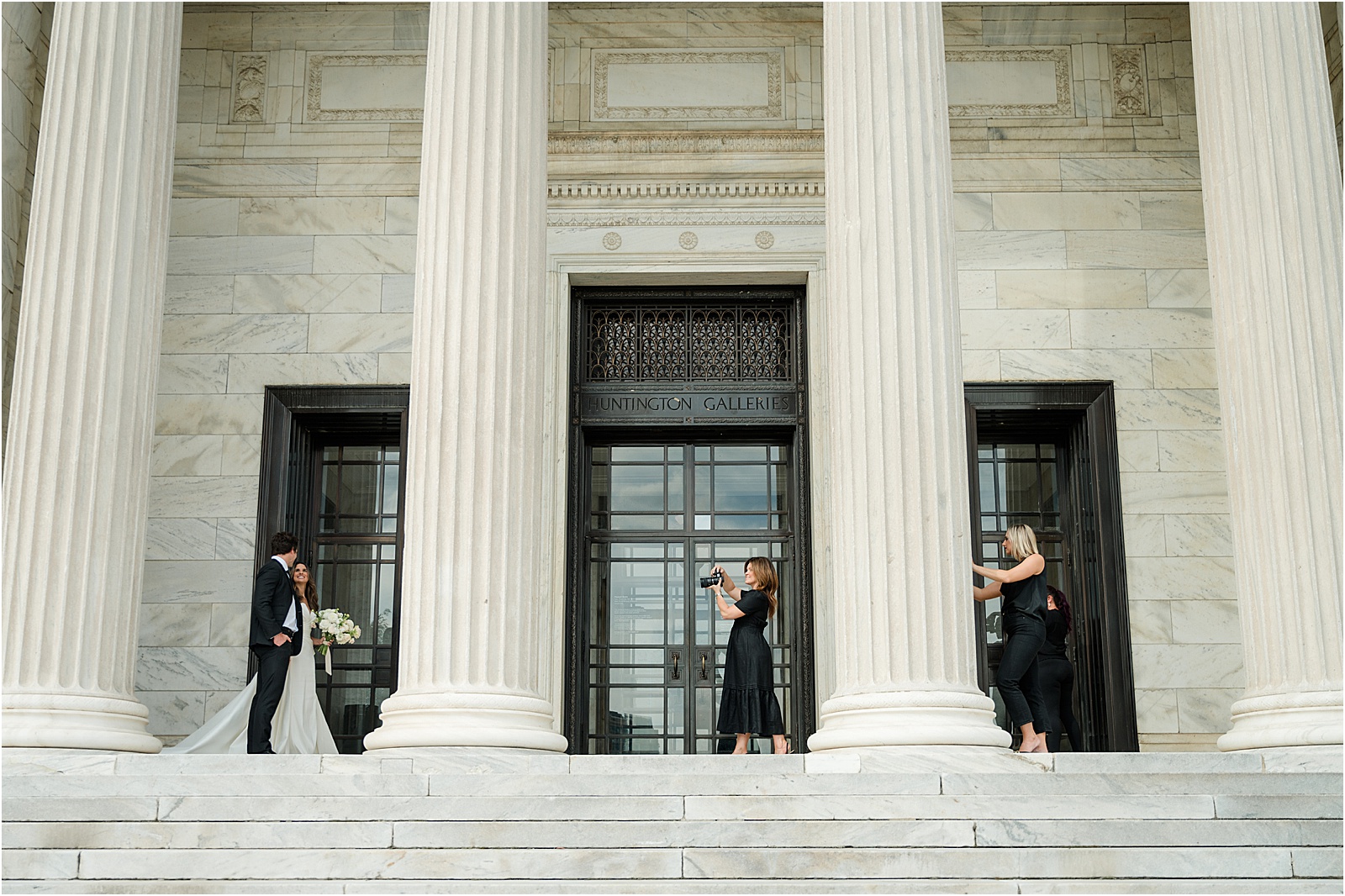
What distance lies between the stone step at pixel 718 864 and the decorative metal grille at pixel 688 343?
9.64 m

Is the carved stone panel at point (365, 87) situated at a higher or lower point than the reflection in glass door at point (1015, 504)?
higher

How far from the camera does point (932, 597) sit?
1079 cm

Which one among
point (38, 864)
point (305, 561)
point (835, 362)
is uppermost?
point (835, 362)

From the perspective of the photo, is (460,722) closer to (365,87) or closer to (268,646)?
(268,646)

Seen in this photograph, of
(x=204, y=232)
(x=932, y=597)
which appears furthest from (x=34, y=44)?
(x=932, y=597)

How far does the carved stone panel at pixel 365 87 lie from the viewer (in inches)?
711

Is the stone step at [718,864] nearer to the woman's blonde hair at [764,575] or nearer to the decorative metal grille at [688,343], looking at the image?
the woman's blonde hair at [764,575]

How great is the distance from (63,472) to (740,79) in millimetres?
10493

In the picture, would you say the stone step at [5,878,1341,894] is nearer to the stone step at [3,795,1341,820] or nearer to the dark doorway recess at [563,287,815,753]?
the stone step at [3,795,1341,820]

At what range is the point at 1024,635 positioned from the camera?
12.4m

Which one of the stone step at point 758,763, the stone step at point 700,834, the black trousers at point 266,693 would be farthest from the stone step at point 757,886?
the black trousers at point 266,693

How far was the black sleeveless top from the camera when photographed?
12461 millimetres

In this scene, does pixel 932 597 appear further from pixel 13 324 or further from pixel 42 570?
pixel 13 324

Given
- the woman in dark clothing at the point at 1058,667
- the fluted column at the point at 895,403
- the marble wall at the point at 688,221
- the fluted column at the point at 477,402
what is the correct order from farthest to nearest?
the marble wall at the point at 688,221 → the woman in dark clothing at the point at 1058,667 → the fluted column at the point at 477,402 → the fluted column at the point at 895,403
